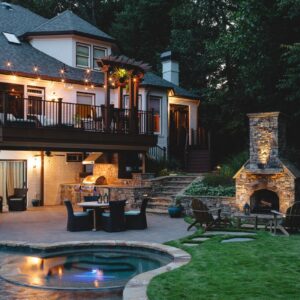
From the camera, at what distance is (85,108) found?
2103 cm

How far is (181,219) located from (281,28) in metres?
8.66

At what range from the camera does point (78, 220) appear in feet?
45.4

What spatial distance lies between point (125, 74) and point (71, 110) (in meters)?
2.79

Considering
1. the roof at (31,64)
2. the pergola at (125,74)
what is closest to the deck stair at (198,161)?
the pergola at (125,74)

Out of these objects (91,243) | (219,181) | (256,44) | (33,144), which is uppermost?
(256,44)

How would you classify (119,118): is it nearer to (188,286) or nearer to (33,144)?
(33,144)

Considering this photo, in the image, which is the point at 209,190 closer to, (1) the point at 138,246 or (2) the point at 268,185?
(2) the point at 268,185

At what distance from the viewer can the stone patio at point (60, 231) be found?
1236 cm

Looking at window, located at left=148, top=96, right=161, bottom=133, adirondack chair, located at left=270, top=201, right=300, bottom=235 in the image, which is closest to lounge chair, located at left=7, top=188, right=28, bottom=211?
window, located at left=148, top=96, right=161, bottom=133

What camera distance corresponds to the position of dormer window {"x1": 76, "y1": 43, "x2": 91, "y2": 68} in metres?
23.4

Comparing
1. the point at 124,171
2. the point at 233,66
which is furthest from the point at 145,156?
the point at 233,66

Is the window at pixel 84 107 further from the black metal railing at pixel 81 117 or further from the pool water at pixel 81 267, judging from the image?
the pool water at pixel 81 267

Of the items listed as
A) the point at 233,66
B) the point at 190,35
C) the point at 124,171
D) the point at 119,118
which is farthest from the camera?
the point at 190,35

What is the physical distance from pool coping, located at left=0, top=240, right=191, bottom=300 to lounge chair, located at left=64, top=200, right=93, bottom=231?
2260 millimetres
